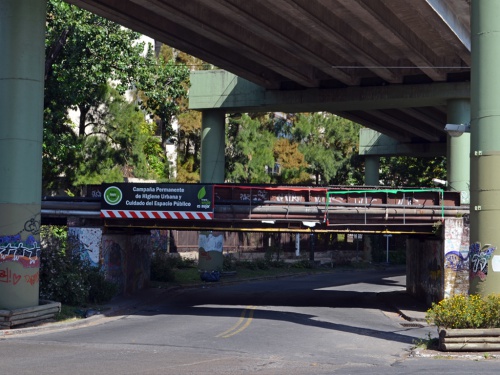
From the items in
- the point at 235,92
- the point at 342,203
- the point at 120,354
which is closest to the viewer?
the point at 120,354

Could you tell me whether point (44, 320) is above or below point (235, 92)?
below

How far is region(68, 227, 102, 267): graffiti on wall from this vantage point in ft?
96.1

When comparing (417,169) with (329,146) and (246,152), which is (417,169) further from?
(246,152)

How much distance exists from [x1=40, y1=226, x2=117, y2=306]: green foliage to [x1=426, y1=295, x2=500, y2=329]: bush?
1261 cm

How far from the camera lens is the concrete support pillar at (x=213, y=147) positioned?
140 ft

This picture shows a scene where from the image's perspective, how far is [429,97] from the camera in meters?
38.1

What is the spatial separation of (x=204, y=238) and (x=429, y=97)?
1391 centimetres

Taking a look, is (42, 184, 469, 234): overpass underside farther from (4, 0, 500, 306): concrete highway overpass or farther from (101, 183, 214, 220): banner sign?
(4, 0, 500, 306): concrete highway overpass

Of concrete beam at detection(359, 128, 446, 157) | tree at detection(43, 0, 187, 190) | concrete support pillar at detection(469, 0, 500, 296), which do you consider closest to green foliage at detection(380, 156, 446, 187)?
concrete beam at detection(359, 128, 446, 157)

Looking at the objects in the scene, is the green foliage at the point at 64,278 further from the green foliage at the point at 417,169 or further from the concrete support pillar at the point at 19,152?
the green foliage at the point at 417,169

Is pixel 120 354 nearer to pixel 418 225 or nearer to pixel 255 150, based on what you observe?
pixel 418 225

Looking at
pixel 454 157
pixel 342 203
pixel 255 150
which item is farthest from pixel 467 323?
pixel 255 150

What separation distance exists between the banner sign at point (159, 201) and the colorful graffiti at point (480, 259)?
10.9 m

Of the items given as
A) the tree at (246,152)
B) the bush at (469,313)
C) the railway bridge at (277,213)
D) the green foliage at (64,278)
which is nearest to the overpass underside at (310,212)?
the railway bridge at (277,213)
